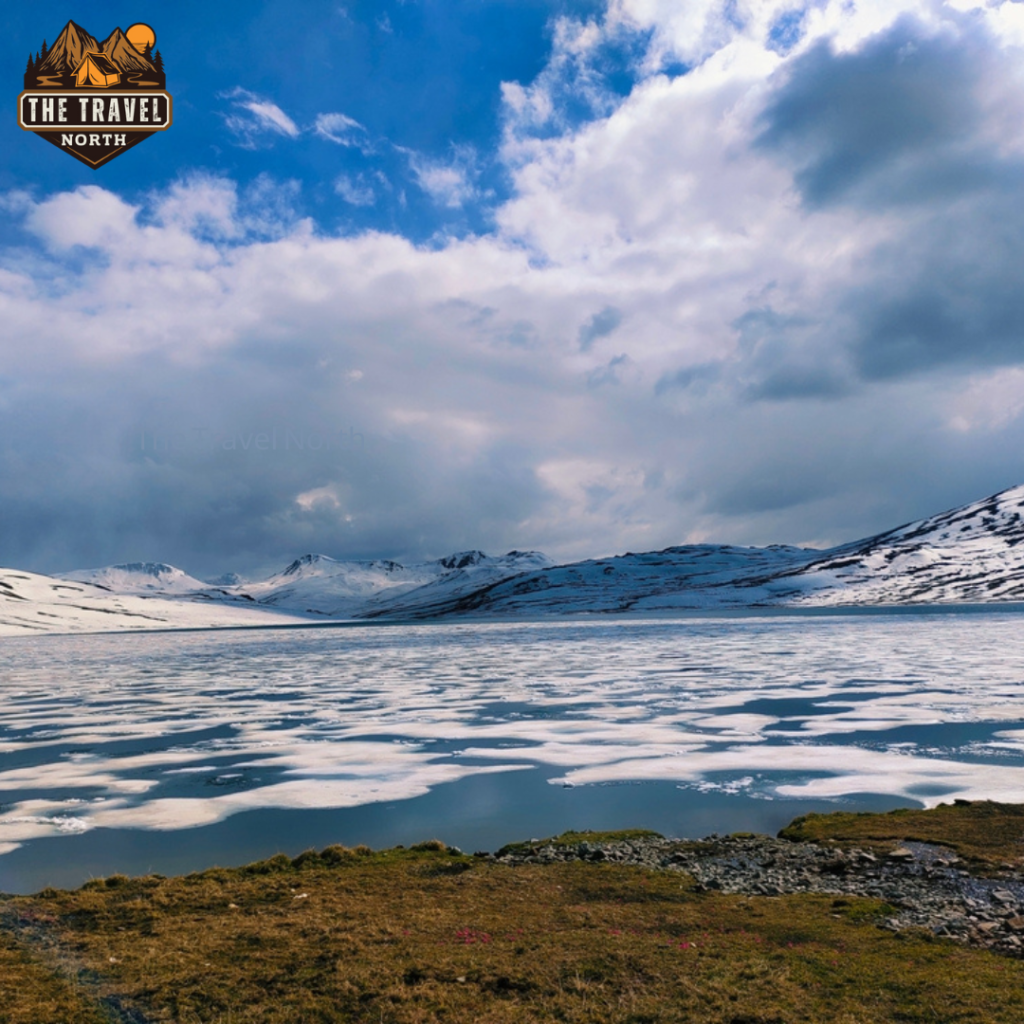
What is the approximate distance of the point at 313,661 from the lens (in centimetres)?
5103

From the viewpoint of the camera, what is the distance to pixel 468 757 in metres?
17.8

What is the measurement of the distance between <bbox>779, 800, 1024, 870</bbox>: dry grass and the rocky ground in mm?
335

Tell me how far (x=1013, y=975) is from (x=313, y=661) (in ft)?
159

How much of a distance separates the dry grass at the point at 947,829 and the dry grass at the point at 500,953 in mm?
2596

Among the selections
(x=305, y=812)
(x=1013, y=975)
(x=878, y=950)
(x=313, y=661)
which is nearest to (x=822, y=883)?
(x=878, y=950)

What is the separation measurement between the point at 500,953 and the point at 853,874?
523 centimetres

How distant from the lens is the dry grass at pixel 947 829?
1018 cm

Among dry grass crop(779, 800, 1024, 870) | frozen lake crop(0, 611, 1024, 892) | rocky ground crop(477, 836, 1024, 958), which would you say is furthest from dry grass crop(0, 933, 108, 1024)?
dry grass crop(779, 800, 1024, 870)

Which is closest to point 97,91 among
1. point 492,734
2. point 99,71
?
point 99,71

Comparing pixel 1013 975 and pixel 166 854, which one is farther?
pixel 166 854

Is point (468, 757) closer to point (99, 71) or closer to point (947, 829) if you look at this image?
point (947, 829)

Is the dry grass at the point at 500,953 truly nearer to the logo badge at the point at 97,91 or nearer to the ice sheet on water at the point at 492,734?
the ice sheet on water at the point at 492,734

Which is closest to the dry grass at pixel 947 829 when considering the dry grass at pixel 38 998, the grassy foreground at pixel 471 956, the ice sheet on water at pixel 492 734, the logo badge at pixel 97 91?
the ice sheet on water at pixel 492 734

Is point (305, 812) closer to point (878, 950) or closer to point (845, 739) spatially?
point (878, 950)
